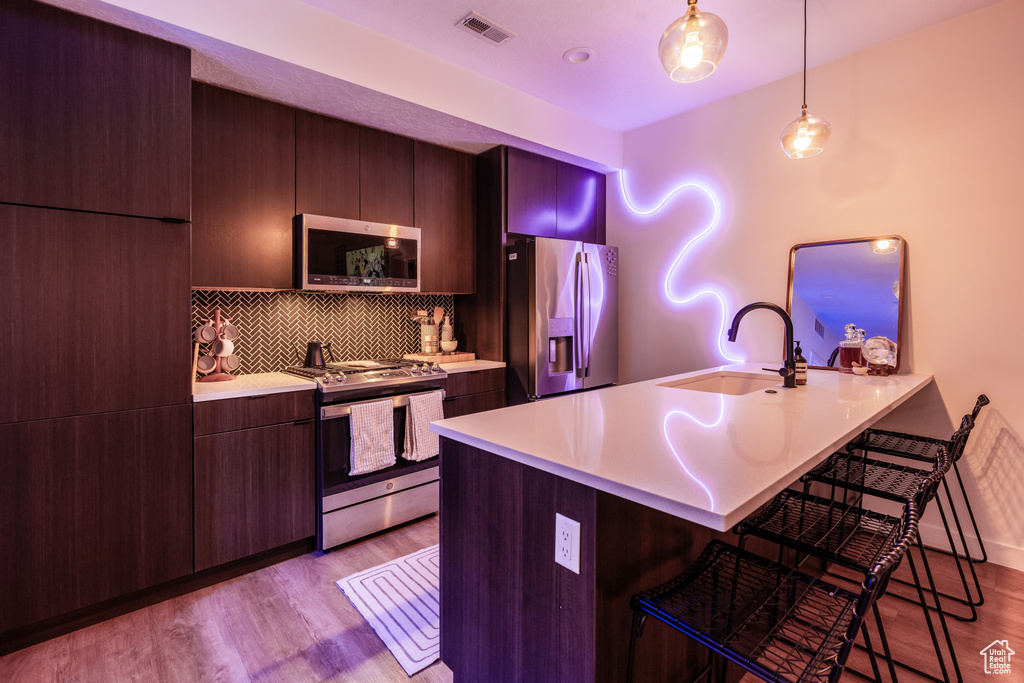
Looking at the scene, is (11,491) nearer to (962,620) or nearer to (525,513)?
(525,513)

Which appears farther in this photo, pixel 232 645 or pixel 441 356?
pixel 441 356

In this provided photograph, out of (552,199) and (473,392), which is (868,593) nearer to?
(473,392)

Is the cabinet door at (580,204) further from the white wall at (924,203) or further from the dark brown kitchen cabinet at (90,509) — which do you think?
the dark brown kitchen cabinet at (90,509)

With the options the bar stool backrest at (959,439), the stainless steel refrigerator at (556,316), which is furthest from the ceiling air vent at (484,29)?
the bar stool backrest at (959,439)

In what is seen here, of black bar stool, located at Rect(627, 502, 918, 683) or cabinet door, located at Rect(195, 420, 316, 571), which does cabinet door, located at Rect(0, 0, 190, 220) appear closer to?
cabinet door, located at Rect(195, 420, 316, 571)

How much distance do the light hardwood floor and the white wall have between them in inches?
34.1

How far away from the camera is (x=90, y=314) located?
6.33ft

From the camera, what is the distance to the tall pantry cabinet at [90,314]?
5.87 ft

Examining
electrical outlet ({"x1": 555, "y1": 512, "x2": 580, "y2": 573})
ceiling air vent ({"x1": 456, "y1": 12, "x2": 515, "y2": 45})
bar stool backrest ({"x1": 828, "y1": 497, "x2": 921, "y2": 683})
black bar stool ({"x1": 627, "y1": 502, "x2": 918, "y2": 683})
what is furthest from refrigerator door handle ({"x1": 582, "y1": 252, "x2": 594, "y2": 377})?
bar stool backrest ({"x1": 828, "y1": 497, "x2": 921, "y2": 683})

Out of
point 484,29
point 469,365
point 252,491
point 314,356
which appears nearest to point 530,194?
point 484,29

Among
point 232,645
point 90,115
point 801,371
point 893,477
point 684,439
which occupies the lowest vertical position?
point 232,645

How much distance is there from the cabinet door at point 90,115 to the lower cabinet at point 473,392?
1717 millimetres

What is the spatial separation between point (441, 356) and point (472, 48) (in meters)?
1.95

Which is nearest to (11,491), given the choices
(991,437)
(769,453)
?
(769,453)
